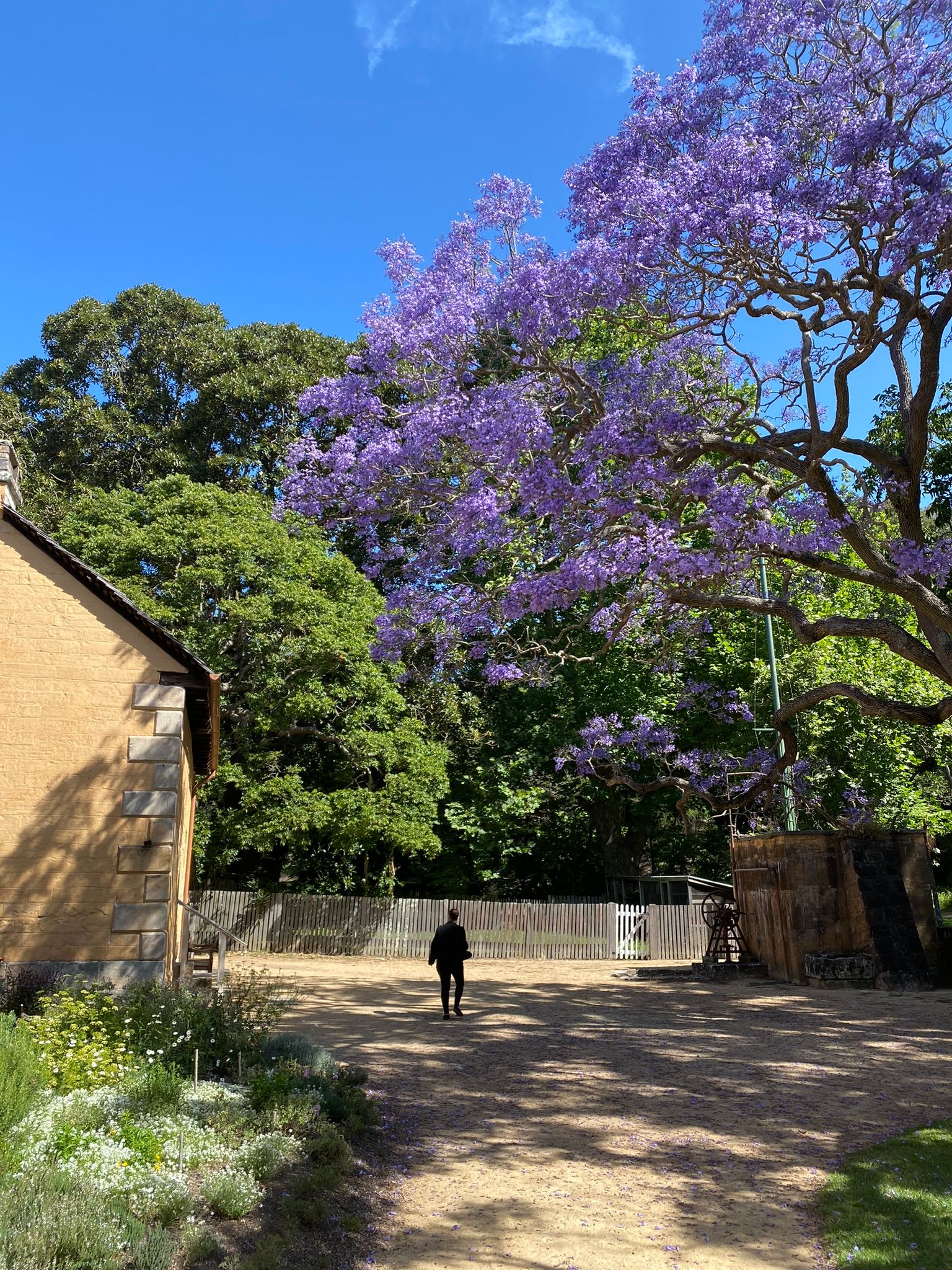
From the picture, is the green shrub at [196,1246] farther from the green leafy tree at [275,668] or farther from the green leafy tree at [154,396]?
the green leafy tree at [154,396]

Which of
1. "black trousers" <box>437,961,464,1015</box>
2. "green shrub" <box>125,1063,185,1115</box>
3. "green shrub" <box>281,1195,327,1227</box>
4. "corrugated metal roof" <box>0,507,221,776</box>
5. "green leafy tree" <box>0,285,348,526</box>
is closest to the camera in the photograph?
"green shrub" <box>281,1195,327,1227</box>

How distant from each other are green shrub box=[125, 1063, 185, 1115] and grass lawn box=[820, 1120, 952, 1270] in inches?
184

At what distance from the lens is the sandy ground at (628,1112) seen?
20.7 feet

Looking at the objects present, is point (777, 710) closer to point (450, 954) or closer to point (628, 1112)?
point (450, 954)

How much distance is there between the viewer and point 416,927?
2652 centimetres

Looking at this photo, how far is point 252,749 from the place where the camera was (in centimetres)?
2528

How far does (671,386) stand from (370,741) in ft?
45.7

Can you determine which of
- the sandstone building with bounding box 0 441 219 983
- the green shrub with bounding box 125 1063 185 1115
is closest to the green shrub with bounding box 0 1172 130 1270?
the green shrub with bounding box 125 1063 185 1115

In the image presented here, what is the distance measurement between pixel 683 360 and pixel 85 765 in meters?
10.3

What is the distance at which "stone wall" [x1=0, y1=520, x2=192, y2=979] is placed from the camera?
36.9 feet

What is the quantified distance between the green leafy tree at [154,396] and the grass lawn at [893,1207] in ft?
91.0

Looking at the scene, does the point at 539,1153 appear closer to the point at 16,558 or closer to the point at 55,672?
the point at 55,672

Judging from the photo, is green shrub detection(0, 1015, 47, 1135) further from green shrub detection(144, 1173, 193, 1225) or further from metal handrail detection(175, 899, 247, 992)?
metal handrail detection(175, 899, 247, 992)

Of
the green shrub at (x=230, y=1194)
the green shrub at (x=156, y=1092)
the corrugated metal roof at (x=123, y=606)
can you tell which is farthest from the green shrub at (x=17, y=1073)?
the corrugated metal roof at (x=123, y=606)
